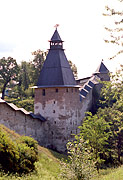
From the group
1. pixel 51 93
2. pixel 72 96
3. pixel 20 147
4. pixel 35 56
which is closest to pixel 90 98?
pixel 72 96

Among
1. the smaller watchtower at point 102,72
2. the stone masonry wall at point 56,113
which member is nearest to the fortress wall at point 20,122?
the stone masonry wall at point 56,113

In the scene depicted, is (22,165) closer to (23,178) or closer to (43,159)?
(23,178)

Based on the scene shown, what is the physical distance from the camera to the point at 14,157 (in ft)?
33.4

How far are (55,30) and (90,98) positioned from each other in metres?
9.93

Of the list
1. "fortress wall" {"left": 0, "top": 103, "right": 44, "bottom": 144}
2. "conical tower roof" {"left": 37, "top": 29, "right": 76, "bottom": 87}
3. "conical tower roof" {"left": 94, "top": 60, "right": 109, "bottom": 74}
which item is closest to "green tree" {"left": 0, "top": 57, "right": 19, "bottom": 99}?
"conical tower roof" {"left": 94, "top": 60, "right": 109, "bottom": 74}

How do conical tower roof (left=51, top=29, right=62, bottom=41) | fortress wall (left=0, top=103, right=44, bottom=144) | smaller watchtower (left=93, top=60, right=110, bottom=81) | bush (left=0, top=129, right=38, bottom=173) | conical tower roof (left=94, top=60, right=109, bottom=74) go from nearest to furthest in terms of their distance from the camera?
bush (left=0, top=129, right=38, bottom=173) < fortress wall (left=0, top=103, right=44, bottom=144) < conical tower roof (left=51, top=29, right=62, bottom=41) < smaller watchtower (left=93, top=60, right=110, bottom=81) < conical tower roof (left=94, top=60, right=109, bottom=74)

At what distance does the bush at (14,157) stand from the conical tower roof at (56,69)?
13.0 m

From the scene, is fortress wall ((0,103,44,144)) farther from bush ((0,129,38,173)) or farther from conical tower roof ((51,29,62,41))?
conical tower roof ((51,29,62,41))

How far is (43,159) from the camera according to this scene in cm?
1469

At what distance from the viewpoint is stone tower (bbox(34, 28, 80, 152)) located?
2375 cm

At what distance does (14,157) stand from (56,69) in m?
14.9

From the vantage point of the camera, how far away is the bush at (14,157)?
32.3ft

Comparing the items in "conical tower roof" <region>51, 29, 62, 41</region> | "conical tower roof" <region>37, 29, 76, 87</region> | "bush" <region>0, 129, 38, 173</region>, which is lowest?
"bush" <region>0, 129, 38, 173</region>

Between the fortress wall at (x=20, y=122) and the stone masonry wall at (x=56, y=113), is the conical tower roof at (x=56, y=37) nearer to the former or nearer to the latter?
the stone masonry wall at (x=56, y=113)
